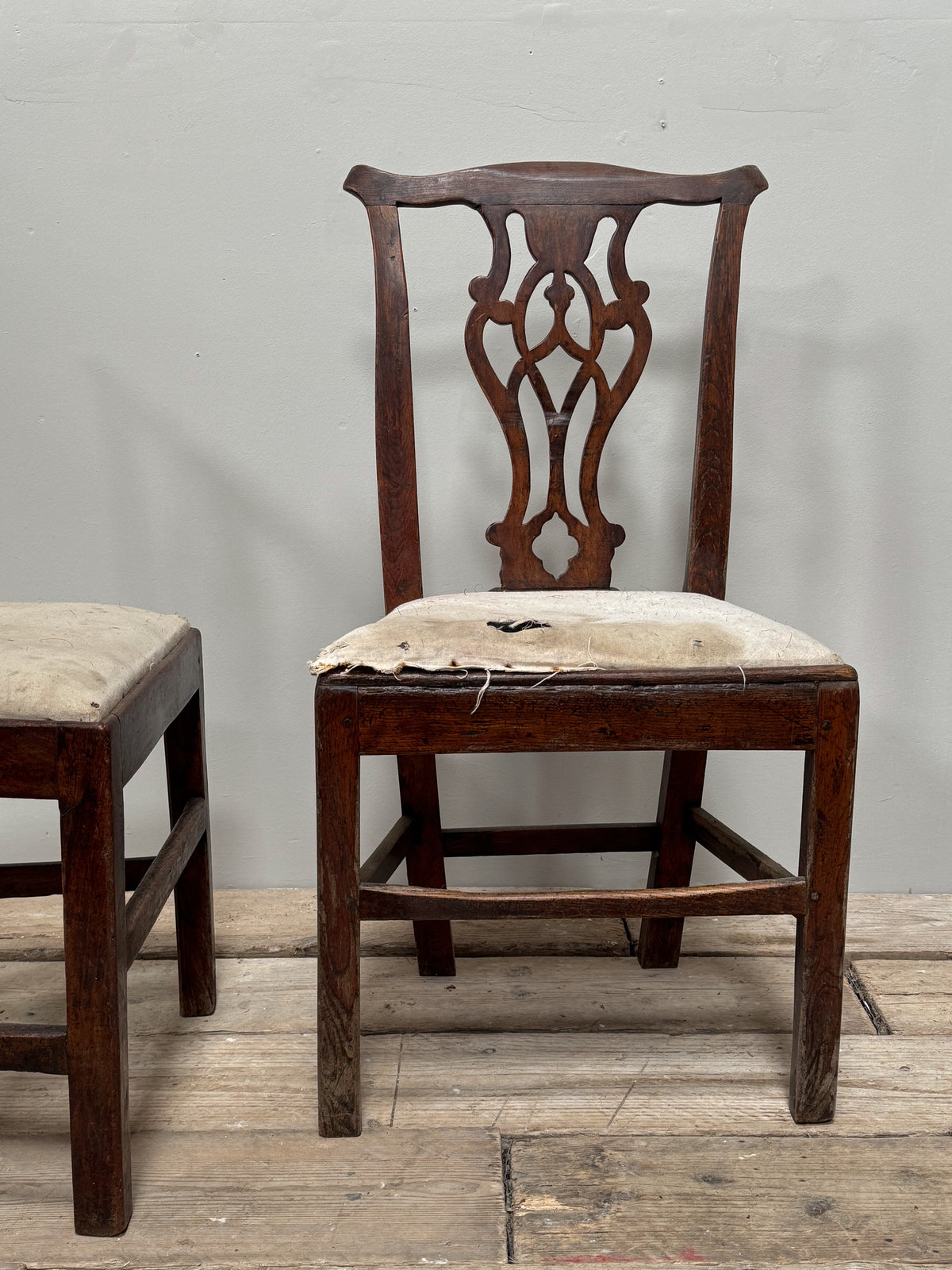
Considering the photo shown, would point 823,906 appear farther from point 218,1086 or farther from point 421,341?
point 421,341

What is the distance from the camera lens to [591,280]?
1.27 meters

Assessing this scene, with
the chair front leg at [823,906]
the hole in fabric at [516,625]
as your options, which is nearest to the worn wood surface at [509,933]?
the chair front leg at [823,906]

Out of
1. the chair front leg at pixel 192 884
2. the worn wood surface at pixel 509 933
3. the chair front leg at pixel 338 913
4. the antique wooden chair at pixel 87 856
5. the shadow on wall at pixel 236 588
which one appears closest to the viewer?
the antique wooden chair at pixel 87 856

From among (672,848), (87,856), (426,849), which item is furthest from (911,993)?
(87,856)

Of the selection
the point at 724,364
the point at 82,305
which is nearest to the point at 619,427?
the point at 724,364

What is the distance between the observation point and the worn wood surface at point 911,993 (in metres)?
1.25

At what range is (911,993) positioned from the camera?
4.35 feet

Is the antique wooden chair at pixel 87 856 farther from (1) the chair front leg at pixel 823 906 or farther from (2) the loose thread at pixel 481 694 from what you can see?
(1) the chair front leg at pixel 823 906

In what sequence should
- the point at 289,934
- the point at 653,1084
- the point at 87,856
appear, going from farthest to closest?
the point at 289,934
the point at 653,1084
the point at 87,856

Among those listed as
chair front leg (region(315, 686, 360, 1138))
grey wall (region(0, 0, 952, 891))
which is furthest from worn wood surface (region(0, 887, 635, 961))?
chair front leg (region(315, 686, 360, 1138))

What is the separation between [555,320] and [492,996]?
81 centimetres

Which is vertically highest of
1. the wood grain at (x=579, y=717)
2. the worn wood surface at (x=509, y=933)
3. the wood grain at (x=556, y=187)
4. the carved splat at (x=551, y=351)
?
the wood grain at (x=556, y=187)

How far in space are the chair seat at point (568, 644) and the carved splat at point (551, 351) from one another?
0.82 feet

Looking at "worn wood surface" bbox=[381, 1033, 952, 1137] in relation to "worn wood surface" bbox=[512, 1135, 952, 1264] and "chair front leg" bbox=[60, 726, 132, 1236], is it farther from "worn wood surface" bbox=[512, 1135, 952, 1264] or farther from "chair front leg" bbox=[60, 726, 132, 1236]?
"chair front leg" bbox=[60, 726, 132, 1236]
